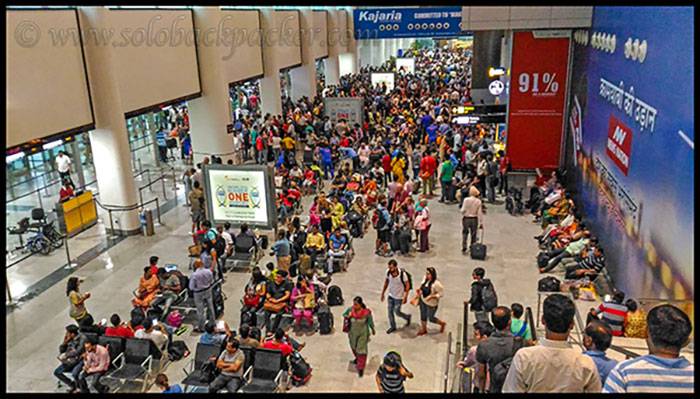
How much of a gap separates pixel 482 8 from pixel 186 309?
10.8m

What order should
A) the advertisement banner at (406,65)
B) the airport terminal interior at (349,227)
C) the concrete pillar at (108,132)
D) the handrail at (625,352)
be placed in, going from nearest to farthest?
the handrail at (625,352), the airport terminal interior at (349,227), the concrete pillar at (108,132), the advertisement banner at (406,65)

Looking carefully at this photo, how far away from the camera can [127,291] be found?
38.5 ft

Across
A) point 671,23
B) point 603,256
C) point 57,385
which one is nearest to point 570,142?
point 603,256

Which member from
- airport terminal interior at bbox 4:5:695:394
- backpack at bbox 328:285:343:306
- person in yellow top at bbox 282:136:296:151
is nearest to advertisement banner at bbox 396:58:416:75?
airport terminal interior at bbox 4:5:695:394

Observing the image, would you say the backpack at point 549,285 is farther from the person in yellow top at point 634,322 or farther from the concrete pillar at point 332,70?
the concrete pillar at point 332,70

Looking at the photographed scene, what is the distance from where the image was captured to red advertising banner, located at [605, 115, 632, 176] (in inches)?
396

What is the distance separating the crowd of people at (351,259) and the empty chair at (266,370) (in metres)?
0.18

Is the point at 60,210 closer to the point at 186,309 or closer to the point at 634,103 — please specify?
the point at 186,309

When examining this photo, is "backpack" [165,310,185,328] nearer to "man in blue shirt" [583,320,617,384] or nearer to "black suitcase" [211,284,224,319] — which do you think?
"black suitcase" [211,284,224,319]

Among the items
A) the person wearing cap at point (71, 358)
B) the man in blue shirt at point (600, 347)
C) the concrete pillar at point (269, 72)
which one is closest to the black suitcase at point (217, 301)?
the person wearing cap at point (71, 358)

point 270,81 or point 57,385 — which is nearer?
point 57,385

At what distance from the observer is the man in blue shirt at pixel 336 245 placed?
12.2 m

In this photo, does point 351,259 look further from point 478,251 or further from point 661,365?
point 661,365

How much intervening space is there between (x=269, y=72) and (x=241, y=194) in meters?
13.7
